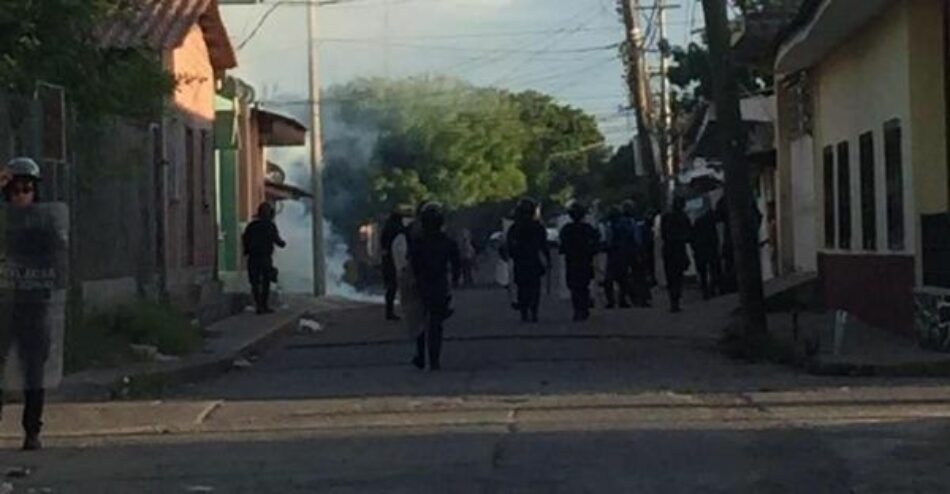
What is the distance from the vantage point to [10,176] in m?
13.5

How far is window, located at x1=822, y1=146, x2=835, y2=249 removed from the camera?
28.6 metres

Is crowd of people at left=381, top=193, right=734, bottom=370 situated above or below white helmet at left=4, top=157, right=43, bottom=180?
below

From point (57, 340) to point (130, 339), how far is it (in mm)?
7443

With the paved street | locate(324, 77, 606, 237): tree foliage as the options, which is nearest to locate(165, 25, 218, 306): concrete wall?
the paved street

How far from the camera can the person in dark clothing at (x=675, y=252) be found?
94.3 ft

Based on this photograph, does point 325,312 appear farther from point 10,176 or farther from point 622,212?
point 10,176

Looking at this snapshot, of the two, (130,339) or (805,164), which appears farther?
(805,164)

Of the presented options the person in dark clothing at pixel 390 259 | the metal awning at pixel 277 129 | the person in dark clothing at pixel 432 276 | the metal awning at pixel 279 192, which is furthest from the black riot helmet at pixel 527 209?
the metal awning at pixel 279 192

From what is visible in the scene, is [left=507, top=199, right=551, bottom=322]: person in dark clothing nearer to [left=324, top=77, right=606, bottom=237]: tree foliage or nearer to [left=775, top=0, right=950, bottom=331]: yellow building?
[left=775, top=0, right=950, bottom=331]: yellow building

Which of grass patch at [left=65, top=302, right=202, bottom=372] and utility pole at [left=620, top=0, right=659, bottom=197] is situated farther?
utility pole at [left=620, top=0, right=659, bottom=197]

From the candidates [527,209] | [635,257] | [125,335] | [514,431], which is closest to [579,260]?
[527,209]

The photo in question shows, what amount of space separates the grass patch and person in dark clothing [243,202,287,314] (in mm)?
5817

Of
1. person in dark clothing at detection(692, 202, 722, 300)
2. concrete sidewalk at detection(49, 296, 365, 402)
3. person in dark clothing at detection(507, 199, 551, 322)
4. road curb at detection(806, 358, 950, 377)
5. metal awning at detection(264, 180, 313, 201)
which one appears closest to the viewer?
concrete sidewalk at detection(49, 296, 365, 402)

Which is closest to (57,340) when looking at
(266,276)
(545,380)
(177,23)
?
(545,380)
